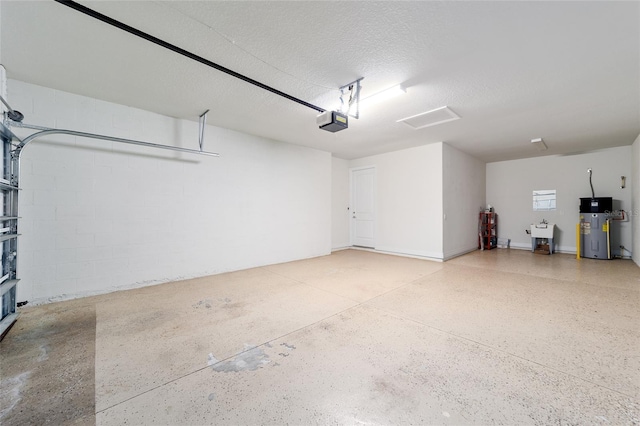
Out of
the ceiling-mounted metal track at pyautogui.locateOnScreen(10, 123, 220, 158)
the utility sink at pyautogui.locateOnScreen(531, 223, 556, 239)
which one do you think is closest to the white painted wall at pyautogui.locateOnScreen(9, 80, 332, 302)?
the ceiling-mounted metal track at pyautogui.locateOnScreen(10, 123, 220, 158)

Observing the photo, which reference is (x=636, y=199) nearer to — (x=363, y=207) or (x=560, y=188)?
(x=560, y=188)

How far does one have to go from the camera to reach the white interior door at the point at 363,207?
7.17 m

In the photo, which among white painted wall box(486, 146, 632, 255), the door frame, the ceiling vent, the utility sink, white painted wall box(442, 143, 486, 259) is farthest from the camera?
the door frame

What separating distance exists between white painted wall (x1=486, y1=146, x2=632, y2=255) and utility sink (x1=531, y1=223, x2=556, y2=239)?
2.09 feet

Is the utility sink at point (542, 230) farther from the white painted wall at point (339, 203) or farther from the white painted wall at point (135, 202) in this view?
the white painted wall at point (135, 202)

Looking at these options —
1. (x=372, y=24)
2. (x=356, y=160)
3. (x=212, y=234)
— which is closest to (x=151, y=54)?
(x=372, y=24)

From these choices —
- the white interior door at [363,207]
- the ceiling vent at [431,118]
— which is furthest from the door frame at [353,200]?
the ceiling vent at [431,118]

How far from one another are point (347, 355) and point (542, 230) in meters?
7.39

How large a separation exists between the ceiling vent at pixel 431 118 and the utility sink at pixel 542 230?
15.7ft

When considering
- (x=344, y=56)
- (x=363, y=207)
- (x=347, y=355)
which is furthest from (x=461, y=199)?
(x=347, y=355)

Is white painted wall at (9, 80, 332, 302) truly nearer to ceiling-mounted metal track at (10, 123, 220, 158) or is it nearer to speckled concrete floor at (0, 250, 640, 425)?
ceiling-mounted metal track at (10, 123, 220, 158)

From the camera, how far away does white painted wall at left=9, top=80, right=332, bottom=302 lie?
3.20 m

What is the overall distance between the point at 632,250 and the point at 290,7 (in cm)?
874

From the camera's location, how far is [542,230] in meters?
6.70
